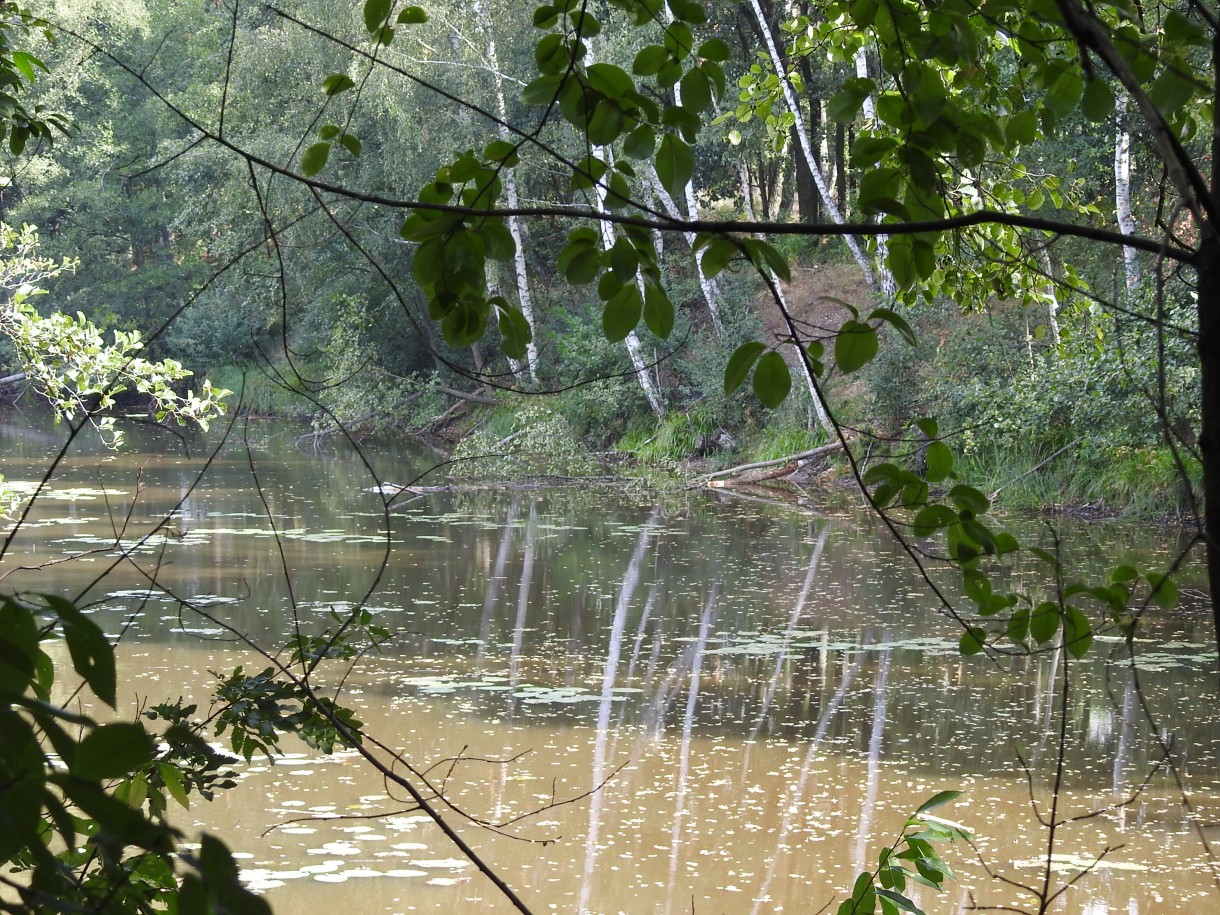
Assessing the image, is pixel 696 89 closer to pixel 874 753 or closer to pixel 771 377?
pixel 771 377

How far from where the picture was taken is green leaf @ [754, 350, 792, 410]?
3.84 ft

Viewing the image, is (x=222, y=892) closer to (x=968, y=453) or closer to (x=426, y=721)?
(x=426, y=721)

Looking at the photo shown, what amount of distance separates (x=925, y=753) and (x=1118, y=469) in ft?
22.6

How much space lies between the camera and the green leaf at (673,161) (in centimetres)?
125

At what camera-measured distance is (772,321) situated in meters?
17.6

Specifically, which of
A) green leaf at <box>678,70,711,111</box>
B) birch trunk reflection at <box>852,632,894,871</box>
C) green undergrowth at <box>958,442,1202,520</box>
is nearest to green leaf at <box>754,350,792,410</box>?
green leaf at <box>678,70,711,111</box>

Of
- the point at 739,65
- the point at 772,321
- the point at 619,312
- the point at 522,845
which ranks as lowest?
the point at 522,845

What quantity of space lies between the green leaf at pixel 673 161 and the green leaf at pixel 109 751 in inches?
31.8

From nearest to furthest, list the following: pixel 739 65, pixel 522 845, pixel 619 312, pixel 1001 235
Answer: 1. pixel 619 312
2. pixel 1001 235
3. pixel 522 845
4. pixel 739 65

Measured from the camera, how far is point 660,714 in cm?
618

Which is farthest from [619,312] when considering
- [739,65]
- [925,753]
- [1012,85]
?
[739,65]

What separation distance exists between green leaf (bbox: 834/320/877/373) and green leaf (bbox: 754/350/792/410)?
0.18ft

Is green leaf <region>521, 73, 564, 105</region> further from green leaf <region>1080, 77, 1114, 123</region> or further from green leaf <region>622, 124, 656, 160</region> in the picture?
green leaf <region>1080, 77, 1114, 123</region>

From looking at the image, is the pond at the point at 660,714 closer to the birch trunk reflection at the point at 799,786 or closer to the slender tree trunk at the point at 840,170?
the birch trunk reflection at the point at 799,786
